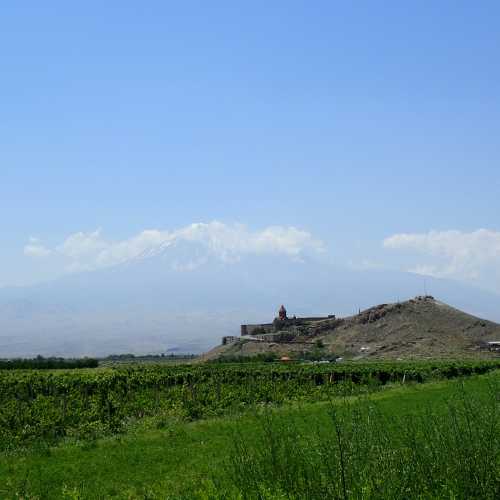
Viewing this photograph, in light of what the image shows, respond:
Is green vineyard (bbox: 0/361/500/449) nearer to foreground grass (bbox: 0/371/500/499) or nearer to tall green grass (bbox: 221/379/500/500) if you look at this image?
foreground grass (bbox: 0/371/500/499)

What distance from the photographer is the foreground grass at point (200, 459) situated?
27.6 ft

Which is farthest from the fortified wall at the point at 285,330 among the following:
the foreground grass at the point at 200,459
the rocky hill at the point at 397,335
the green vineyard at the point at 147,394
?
the foreground grass at the point at 200,459

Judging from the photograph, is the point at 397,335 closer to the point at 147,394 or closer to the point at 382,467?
the point at 147,394

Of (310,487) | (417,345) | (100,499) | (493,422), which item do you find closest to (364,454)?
(310,487)

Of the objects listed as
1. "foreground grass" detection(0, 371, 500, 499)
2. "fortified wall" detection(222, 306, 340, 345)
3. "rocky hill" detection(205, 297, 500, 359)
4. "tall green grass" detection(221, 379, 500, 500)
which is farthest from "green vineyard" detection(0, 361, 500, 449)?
"fortified wall" detection(222, 306, 340, 345)

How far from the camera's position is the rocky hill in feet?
283

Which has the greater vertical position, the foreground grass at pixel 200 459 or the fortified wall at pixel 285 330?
the fortified wall at pixel 285 330

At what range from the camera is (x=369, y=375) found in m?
50.5

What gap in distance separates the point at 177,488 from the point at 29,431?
12.9 m

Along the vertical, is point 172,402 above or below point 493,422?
below

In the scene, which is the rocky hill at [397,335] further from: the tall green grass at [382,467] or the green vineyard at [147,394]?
the tall green grass at [382,467]

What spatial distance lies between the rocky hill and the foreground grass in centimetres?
6226

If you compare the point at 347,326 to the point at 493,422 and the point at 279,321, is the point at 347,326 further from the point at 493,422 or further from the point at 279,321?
the point at 493,422

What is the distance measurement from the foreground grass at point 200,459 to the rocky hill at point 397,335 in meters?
62.3
